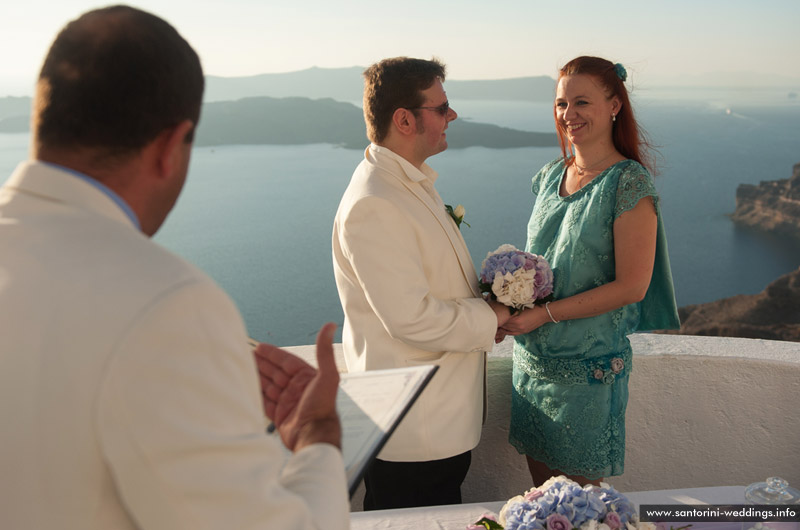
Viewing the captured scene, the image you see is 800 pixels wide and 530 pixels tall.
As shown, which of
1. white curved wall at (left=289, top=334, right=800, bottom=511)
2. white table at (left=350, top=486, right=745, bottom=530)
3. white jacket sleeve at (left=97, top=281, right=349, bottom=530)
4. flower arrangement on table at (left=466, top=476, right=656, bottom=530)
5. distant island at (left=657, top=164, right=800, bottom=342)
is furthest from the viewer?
distant island at (left=657, top=164, right=800, bottom=342)

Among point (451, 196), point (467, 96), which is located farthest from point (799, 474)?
point (467, 96)

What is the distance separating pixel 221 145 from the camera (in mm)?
8133

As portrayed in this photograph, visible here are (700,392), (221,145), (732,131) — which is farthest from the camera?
(732,131)

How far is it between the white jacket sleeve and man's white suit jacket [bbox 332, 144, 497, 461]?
4.94 feet

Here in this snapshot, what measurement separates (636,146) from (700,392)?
4.00ft

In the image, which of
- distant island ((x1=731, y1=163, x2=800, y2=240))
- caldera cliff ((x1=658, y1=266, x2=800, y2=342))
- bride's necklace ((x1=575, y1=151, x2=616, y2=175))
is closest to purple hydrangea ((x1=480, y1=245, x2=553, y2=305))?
bride's necklace ((x1=575, y1=151, x2=616, y2=175))

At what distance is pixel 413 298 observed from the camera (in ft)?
7.80

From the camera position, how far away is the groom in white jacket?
7.88ft

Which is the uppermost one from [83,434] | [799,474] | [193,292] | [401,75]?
[401,75]

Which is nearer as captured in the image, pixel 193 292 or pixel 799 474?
pixel 193 292

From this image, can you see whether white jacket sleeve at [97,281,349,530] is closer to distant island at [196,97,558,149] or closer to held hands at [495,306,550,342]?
held hands at [495,306,550,342]

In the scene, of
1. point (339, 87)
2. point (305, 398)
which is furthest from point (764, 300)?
point (305, 398)

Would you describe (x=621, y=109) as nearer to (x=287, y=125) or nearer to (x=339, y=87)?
(x=287, y=125)

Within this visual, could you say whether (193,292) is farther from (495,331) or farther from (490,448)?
(490,448)
